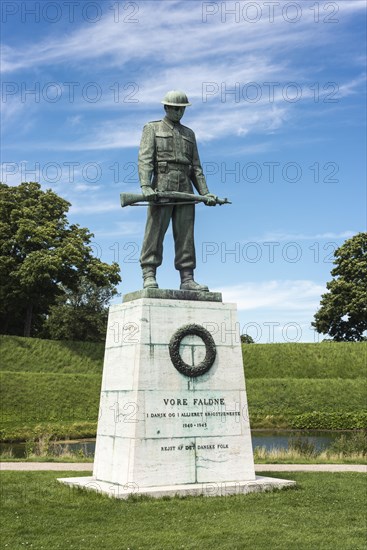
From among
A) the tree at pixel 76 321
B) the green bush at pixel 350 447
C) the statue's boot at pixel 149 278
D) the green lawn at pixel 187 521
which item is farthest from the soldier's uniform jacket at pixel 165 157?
the tree at pixel 76 321

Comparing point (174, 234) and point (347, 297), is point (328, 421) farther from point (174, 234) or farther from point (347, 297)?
point (174, 234)

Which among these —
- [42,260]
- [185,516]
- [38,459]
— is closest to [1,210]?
[42,260]

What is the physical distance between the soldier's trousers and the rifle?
147 mm

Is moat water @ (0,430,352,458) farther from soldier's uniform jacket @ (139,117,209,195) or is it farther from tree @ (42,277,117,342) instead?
tree @ (42,277,117,342)

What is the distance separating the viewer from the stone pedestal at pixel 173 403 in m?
11.1

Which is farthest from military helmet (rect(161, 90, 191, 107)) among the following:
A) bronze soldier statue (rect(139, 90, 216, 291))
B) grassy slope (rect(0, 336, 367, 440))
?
grassy slope (rect(0, 336, 367, 440))

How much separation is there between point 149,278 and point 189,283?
78 cm

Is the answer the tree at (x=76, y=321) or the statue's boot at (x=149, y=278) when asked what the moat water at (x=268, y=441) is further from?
the tree at (x=76, y=321)

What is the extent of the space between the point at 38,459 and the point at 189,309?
29.3ft

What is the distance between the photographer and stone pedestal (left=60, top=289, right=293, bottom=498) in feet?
36.5

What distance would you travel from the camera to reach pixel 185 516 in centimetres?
963

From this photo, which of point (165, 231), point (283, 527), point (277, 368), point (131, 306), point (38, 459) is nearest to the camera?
point (283, 527)

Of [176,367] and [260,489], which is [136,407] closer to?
[176,367]

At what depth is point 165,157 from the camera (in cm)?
1259
